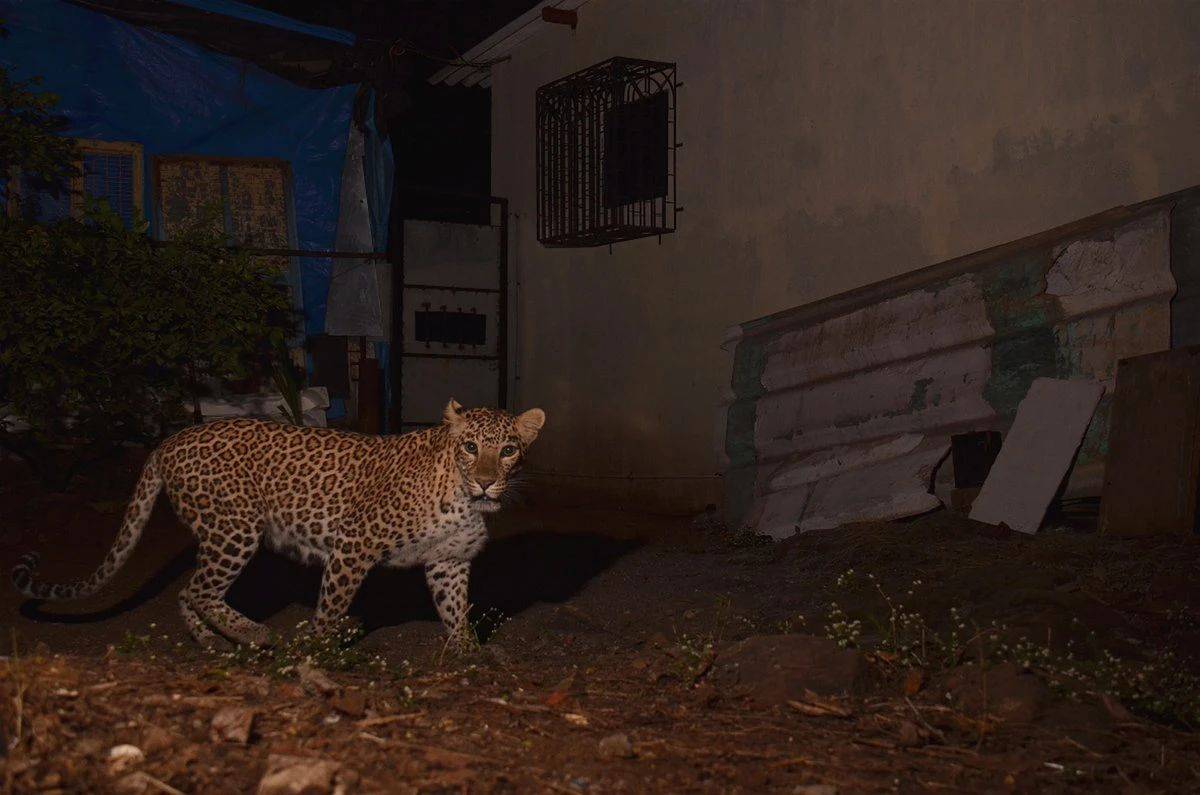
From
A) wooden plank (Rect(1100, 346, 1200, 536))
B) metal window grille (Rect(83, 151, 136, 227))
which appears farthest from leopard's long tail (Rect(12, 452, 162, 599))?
metal window grille (Rect(83, 151, 136, 227))

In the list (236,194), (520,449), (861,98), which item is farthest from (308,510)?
(236,194)

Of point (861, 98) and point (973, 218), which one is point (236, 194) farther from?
point (973, 218)

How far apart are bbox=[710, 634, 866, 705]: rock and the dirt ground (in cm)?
1

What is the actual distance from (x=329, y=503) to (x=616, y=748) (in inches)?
116

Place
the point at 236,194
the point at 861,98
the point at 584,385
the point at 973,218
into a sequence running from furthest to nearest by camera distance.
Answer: the point at 584,385
the point at 236,194
the point at 861,98
the point at 973,218

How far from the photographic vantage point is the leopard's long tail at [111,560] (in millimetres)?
6141

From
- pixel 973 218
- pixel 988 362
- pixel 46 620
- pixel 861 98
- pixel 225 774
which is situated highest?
pixel 861 98

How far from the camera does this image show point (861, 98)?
360 inches

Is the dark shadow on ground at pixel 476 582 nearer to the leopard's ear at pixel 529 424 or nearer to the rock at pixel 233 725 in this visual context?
the leopard's ear at pixel 529 424

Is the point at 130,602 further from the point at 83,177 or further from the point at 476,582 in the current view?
the point at 83,177

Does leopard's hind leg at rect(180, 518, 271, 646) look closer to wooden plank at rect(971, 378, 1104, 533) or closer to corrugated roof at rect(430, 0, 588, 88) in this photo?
wooden plank at rect(971, 378, 1104, 533)

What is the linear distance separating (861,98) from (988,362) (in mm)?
2740

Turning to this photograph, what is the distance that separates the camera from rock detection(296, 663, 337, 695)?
384cm

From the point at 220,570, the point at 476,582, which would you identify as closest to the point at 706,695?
the point at 220,570
